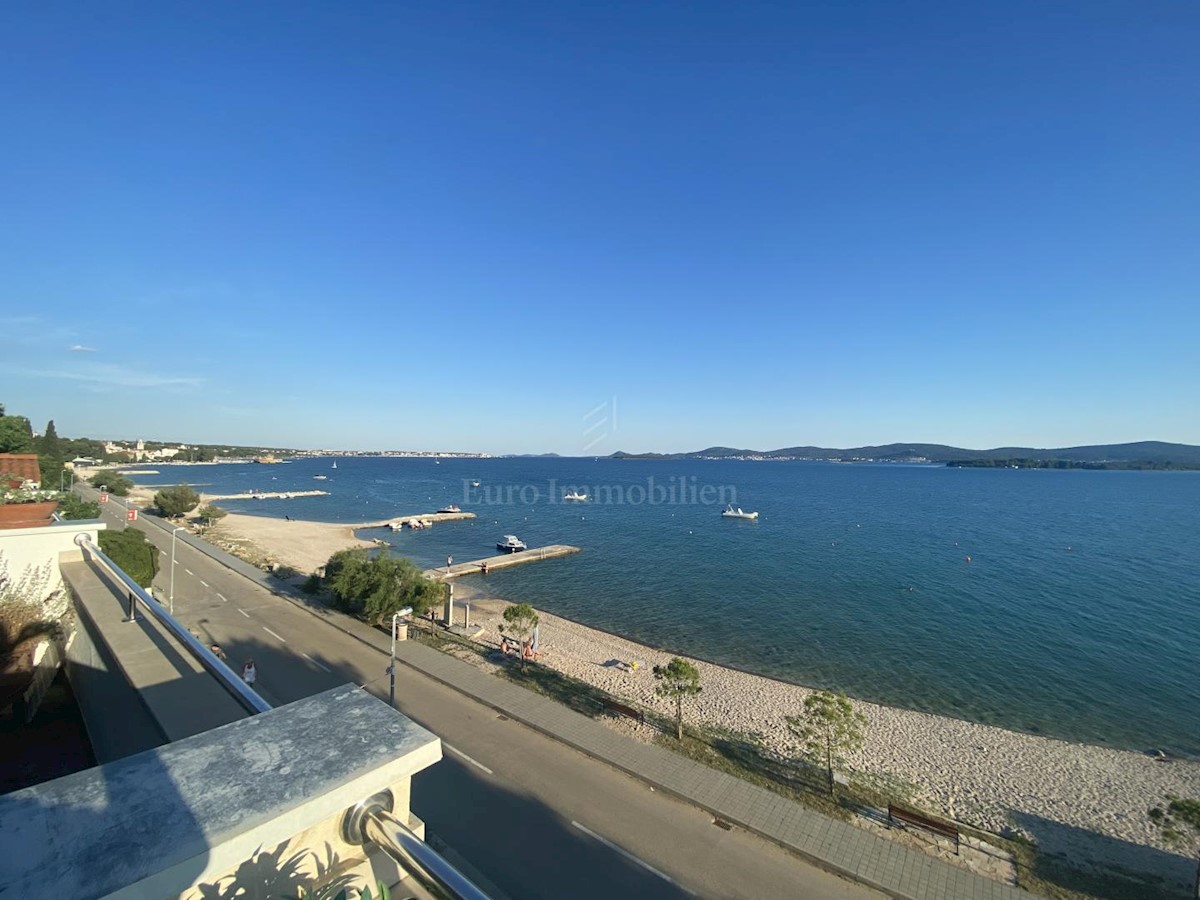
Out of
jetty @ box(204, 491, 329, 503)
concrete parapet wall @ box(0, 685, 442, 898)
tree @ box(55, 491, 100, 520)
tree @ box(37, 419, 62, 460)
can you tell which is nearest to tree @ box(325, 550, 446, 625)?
tree @ box(55, 491, 100, 520)

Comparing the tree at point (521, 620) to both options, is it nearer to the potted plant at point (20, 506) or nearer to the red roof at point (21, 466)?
the potted plant at point (20, 506)

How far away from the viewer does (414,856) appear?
277 centimetres

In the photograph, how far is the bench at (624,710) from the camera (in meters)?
15.7

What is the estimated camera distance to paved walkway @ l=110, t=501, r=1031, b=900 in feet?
32.3

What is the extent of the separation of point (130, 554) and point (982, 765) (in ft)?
104

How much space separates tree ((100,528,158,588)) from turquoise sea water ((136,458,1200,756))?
18279 mm

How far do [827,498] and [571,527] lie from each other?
59580mm

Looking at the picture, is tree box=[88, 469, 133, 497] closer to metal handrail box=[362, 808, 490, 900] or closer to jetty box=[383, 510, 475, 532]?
jetty box=[383, 510, 475, 532]

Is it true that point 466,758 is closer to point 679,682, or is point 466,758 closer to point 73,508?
point 679,682

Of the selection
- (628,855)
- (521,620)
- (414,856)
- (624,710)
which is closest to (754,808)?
(628,855)

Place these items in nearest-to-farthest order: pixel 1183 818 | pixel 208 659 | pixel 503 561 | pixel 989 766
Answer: pixel 208 659 → pixel 1183 818 → pixel 989 766 → pixel 503 561

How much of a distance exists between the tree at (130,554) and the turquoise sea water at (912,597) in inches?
720

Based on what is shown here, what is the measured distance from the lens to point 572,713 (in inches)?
597

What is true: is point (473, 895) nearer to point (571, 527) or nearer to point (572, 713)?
point (572, 713)
